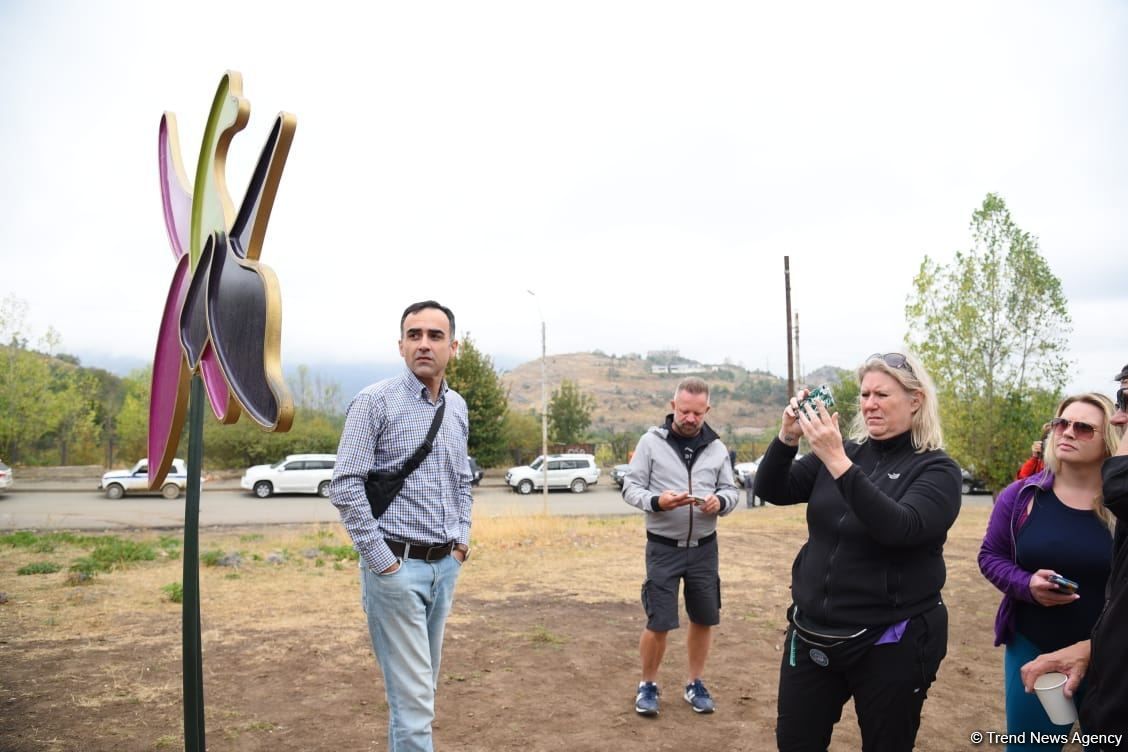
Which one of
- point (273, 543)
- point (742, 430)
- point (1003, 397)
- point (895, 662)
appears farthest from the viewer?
point (742, 430)

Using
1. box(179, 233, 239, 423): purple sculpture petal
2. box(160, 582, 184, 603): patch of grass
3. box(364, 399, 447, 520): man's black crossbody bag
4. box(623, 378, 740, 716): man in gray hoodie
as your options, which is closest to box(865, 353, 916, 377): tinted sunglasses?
box(623, 378, 740, 716): man in gray hoodie

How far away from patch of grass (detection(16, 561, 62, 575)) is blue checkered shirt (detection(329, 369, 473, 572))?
24.2ft

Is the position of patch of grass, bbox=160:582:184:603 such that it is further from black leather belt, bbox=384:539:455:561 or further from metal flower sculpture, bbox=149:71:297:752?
black leather belt, bbox=384:539:455:561

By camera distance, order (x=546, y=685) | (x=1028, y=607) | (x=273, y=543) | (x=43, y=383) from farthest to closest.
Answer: (x=43, y=383) → (x=273, y=543) → (x=546, y=685) → (x=1028, y=607)

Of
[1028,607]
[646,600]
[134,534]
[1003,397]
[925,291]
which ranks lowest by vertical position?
[134,534]

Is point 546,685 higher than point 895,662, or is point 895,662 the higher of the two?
point 895,662

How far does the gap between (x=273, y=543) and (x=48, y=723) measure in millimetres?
7854

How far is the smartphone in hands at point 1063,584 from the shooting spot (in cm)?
265

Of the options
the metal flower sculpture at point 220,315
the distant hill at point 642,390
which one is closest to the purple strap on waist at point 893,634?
the metal flower sculpture at point 220,315

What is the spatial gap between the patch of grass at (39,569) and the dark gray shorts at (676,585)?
24.3 feet

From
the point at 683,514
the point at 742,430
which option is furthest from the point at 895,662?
the point at 742,430

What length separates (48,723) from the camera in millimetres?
4004

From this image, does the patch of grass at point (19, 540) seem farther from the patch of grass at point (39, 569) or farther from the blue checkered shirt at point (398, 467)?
the blue checkered shirt at point (398, 467)

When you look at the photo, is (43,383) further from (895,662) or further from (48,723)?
(895,662)
